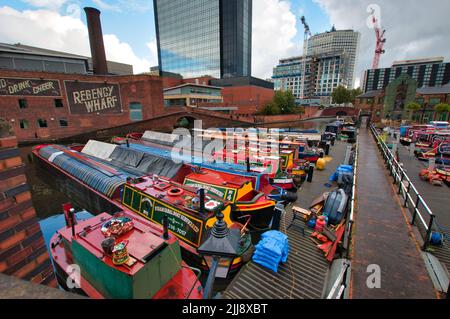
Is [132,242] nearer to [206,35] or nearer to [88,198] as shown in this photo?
[88,198]

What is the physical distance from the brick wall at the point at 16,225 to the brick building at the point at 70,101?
118 feet

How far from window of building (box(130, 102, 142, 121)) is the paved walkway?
122ft

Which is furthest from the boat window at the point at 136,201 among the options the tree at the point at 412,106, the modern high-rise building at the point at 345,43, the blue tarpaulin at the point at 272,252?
the modern high-rise building at the point at 345,43

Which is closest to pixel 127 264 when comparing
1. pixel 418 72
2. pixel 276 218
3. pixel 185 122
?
pixel 276 218

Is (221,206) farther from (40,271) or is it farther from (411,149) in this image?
(411,149)

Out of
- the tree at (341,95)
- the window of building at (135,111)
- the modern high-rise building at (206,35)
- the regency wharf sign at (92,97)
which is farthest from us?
the tree at (341,95)

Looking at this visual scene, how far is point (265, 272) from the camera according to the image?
7.30 m

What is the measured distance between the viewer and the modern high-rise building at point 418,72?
98.9 metres

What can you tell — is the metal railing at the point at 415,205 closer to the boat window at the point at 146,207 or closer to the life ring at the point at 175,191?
the life ring at the point at 175,191

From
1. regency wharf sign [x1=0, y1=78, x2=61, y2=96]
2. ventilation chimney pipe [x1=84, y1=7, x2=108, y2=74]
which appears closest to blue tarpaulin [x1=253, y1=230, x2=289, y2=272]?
regency wharf sign [x1=0, y1=78, x2=61, y2=96]

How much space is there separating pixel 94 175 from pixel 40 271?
1149cm

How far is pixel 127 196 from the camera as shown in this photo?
10.4 meters

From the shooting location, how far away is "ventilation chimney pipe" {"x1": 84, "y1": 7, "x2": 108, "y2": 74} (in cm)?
3594
